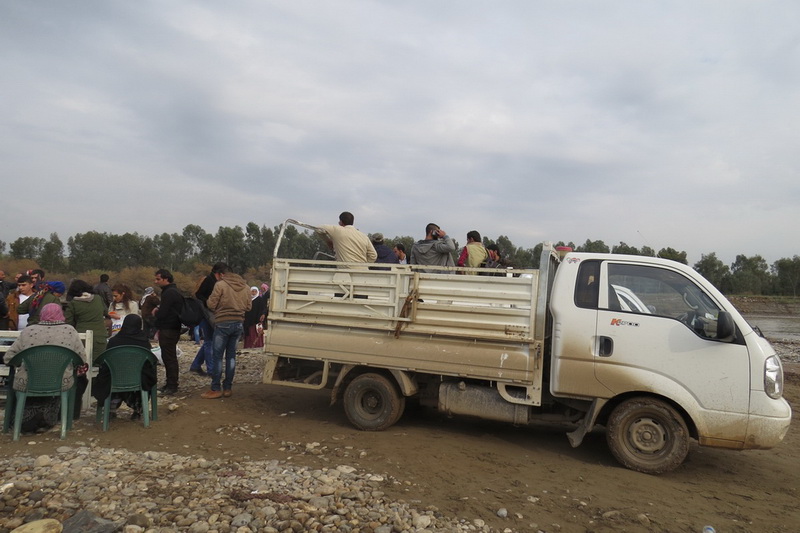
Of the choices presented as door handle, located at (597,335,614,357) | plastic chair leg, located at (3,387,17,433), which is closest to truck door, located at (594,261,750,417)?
door handle, located at (597,335,614,357)

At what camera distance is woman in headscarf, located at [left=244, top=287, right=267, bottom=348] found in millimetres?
12349

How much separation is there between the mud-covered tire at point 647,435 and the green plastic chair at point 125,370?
509 cm

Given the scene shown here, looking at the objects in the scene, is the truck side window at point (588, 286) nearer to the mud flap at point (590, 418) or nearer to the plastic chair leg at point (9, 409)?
the mud flap at point (590, 418)

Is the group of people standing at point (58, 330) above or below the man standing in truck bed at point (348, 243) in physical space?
below

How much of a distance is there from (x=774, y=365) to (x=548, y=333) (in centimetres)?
207

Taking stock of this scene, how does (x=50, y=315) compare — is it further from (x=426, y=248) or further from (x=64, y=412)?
(x=426, y=248)

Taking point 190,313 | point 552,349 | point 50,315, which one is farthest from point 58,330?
point 552,349

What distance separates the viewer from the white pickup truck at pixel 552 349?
507 cm

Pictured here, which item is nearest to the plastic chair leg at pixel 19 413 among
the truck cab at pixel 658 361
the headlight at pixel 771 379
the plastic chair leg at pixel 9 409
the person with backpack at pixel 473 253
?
the plastic chair leg at pixel 9 409

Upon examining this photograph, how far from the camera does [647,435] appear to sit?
5297mm

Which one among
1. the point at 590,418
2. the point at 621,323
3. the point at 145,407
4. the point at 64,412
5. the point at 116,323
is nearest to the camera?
the point at 621,323

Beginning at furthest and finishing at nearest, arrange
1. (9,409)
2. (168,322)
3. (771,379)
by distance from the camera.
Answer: (168,322) → (9,409) → (771,379)

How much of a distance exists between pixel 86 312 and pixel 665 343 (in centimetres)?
672

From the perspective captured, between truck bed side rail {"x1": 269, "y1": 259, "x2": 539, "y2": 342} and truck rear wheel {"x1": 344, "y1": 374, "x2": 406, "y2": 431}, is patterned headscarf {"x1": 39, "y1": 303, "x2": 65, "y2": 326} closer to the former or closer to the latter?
truck bed side rail {"x1": 269, "y1": 259, "x2": 539, "y2": 342}
